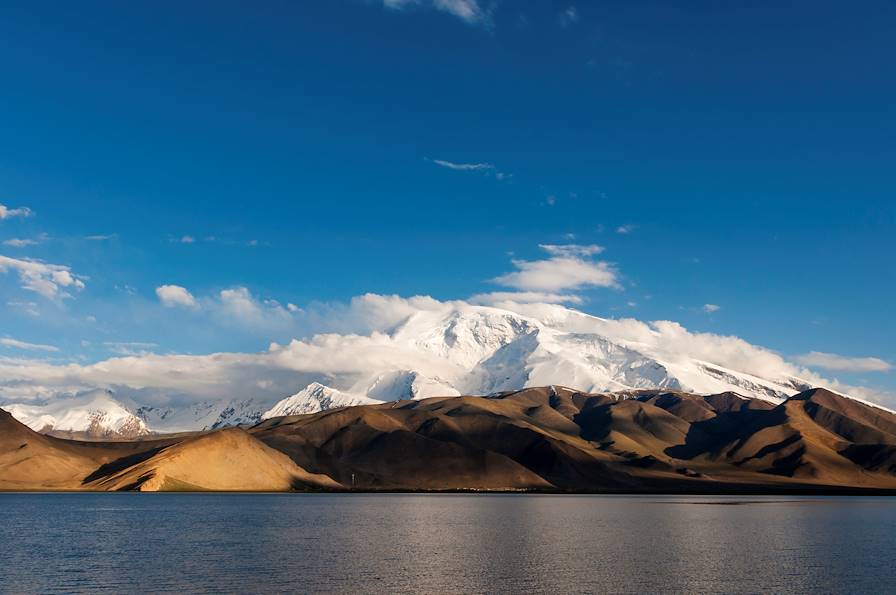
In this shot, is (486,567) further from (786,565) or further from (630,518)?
(630,518)

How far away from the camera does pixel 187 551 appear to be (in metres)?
104

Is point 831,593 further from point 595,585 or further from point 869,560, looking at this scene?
point 869,560

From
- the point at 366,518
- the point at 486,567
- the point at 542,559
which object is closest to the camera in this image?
the point at 486,567

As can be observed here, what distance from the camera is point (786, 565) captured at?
96375mm

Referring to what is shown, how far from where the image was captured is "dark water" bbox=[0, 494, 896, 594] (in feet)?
261

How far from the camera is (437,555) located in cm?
10219

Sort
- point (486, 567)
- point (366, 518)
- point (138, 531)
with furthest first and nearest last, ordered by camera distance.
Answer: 1. point (366, 518)
2. point (138, 531)
3. point (486, 567)

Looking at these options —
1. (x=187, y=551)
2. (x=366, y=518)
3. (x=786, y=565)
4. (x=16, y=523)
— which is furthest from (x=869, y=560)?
(x=16, y=523)

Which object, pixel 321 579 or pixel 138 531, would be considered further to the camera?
pixel 138 531

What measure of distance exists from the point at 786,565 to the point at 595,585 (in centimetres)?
2925

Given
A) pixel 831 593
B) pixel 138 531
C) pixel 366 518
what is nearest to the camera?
pixel 831 593

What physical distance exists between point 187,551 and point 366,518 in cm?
7302

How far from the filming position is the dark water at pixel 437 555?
261 feet

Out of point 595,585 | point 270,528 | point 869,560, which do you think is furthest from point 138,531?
point 869,560
